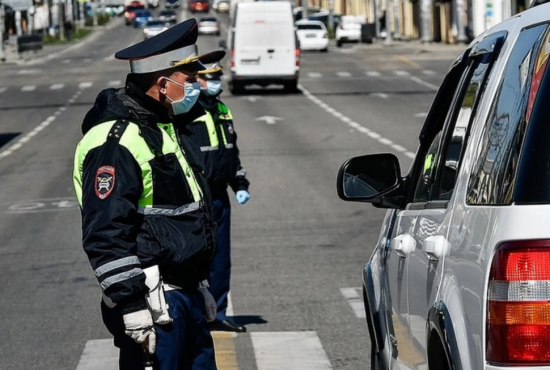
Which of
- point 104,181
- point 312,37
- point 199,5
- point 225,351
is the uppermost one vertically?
point 104,181

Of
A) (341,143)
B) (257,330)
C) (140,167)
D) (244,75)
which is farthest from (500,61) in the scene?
(244,75)

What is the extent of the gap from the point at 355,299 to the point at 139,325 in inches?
224

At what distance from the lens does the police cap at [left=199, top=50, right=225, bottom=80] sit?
8.31 m

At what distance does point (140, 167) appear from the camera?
4844 mm

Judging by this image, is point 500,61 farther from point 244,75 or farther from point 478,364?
point 244,75

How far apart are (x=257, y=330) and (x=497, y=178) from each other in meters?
5.77

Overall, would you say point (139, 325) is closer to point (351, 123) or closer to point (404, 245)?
point (404, 245)

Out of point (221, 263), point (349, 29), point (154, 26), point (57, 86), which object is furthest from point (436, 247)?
point (154, 26)

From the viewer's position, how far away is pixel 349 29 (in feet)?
265

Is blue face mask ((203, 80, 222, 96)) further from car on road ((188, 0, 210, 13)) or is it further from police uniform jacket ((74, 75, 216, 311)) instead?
car on road ((188, 0, 210, 13))

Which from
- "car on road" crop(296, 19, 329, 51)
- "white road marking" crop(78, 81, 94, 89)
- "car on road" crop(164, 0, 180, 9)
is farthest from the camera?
"car on road" crop(164, 0, 180, 9)

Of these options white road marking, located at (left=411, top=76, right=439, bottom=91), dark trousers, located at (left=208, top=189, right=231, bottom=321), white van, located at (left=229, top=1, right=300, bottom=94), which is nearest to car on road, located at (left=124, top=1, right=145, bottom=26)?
white road marking, located at (left=411, top=76, right=439, bottom=91)

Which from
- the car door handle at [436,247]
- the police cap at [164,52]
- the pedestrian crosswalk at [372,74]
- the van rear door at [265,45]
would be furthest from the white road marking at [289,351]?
the pedestrian crosswalk at [372,74]

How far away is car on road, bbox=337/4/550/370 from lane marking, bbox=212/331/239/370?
2.97 metres
